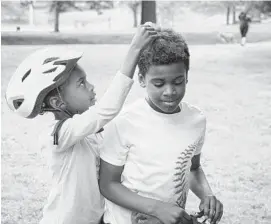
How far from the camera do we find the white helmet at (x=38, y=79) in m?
1.38

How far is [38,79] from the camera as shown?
1386 mm

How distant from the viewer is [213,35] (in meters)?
5.41

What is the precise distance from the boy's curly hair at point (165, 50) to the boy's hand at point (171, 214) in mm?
331

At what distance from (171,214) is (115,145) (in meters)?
0.21

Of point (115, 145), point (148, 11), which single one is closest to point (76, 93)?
point (115, 145)

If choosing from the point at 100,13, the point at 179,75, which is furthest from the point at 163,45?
the point at 100,13

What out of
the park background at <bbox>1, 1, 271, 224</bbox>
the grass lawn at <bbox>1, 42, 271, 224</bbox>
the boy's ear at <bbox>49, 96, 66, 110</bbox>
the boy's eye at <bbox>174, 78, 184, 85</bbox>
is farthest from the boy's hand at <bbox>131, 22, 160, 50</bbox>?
the park background at <bbox>1, 1, 271, 224</bbox>

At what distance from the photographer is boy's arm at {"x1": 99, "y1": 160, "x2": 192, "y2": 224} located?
126 centimetres

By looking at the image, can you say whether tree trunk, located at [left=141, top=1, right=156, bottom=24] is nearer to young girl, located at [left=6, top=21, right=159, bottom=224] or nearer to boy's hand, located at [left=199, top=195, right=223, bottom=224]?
young girl, located at [left=6, top=21, right=159, bottom=224]

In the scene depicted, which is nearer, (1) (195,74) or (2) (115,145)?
(2) (115,145)

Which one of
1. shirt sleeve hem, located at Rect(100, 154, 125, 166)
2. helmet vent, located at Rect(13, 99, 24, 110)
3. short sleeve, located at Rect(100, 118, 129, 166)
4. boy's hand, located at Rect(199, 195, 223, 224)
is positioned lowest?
boy's hand, located at Rect(199, 195, 223, 224)

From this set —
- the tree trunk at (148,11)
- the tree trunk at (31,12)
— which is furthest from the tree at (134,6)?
the tree trunk at (31,12)

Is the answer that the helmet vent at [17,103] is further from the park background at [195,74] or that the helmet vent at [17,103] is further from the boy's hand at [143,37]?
the park background at [195,74]

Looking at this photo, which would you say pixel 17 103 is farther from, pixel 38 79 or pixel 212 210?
pixel 212 210
